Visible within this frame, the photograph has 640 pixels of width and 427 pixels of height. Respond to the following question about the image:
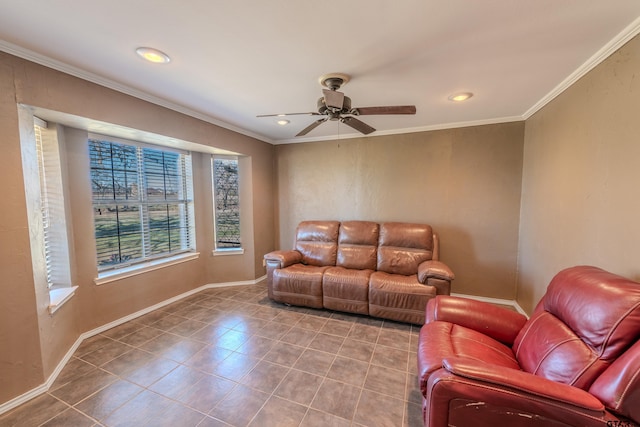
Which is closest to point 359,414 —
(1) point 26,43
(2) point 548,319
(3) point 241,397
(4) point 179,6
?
(3) point 241,397

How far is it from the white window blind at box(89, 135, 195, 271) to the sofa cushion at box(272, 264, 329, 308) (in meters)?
1.53

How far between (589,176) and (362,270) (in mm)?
2314

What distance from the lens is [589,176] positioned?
5.99 ft

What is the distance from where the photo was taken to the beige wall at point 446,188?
320 cm

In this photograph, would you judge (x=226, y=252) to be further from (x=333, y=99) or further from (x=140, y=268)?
(x=333, y=99)

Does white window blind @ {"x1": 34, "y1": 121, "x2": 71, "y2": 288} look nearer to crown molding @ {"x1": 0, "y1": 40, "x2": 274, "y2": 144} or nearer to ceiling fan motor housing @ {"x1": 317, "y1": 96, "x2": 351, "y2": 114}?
crown molding @ {"x1": 0, "y1": 40, "x2": 274, "y2": 144}

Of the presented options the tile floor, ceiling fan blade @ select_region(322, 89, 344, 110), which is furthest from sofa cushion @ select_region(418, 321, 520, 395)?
ceiling fan blade @ select_region(322, 89, 344, 110)

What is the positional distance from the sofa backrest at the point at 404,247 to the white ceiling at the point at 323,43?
1.67 meters

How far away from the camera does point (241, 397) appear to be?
5.76 ft

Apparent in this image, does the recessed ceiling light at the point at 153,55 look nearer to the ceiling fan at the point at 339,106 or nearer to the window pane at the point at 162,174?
the ceiling fan at the point at 339,106

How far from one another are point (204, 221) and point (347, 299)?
97.0 inches

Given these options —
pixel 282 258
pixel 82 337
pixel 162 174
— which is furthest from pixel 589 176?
pixel 82 337

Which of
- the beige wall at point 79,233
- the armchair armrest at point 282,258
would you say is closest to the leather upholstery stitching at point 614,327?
the armchair armrest at point 282,258

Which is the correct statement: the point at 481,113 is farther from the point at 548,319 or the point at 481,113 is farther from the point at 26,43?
the point at 26,43
